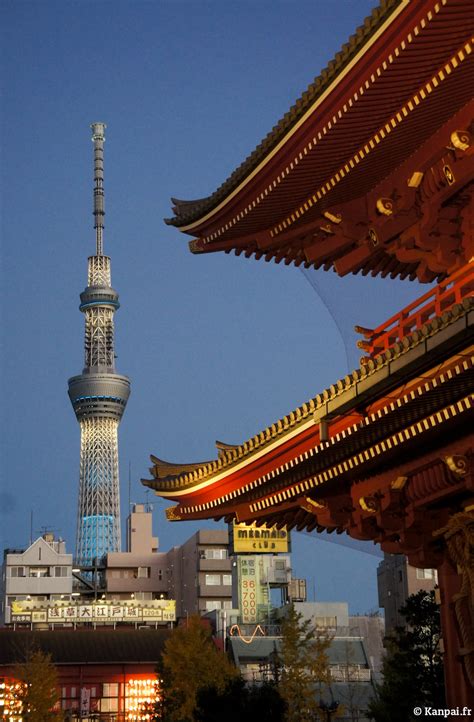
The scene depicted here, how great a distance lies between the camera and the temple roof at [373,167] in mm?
15594

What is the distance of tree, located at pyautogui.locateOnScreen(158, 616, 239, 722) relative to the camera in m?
43.8

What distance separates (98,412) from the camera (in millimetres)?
161250

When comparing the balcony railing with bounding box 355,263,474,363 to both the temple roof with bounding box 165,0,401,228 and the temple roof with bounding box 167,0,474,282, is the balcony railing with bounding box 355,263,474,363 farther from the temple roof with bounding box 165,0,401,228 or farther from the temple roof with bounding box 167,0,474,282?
the temple roof with bounding box 165,0,401,228

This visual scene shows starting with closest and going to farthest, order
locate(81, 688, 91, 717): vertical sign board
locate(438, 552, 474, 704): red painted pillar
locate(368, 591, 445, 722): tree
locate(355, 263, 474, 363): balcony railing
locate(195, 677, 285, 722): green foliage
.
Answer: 1. locate(355, 263, 474, 363): balcony railing
2. locate(438, 552, 474, 704): red painted pillar
3. locate(368, 591, 445, 722): tree
4. locate(195, 677, 285, 722): green foliage
5. locate(81, 688, 91, 717): vertical sign board

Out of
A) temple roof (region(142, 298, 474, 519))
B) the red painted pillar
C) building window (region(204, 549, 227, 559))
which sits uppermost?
building window (region(204, 549, 227, 559))

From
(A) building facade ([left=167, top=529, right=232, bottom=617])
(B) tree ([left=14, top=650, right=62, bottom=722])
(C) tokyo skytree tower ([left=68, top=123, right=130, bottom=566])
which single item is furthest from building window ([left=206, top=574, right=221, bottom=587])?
(B) tree ([left=14, top=650, right=62, bottom=722])

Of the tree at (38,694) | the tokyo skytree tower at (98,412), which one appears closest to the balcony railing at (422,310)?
the tree at (38,694)

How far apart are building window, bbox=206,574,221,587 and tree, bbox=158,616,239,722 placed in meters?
52.1

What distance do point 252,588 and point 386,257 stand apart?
69566mm

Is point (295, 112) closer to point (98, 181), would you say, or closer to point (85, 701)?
point (85, 701)

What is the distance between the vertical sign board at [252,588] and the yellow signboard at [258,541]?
4.25 m

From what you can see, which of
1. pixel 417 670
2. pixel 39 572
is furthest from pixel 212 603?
pixel 417 670

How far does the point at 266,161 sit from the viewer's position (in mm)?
19828

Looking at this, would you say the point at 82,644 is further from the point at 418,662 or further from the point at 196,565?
the point at 418,662
